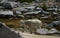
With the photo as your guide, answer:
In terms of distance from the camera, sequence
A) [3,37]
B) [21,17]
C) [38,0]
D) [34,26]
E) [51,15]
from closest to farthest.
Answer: [3,37], [34,26], [21,17], [51,15], [38,0]

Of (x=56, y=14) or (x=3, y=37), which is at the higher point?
(x=3, y=37)

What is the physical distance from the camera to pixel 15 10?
45.1 feet

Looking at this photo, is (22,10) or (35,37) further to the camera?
(22,10)

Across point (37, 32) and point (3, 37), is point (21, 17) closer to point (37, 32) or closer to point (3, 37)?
point (37, 32)

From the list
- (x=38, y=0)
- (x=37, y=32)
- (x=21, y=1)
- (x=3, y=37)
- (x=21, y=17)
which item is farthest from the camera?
(x=38, y=0)

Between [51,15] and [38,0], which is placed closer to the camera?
[51,15]

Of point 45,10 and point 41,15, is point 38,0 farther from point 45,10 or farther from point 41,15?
point 41,15

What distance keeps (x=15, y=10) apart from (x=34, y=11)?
114 cm

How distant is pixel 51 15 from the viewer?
43.6 ft

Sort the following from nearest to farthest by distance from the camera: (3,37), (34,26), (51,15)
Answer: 1. (3,37)
2. (34,26)
3. (51,15)

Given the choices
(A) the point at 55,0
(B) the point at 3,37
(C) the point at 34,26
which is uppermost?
(B) the point at 3,37

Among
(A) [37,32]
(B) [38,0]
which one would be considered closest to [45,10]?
(B) [38,0]

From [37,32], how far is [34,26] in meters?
0.77

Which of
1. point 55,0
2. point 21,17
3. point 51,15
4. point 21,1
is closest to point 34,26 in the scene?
point 21,17
